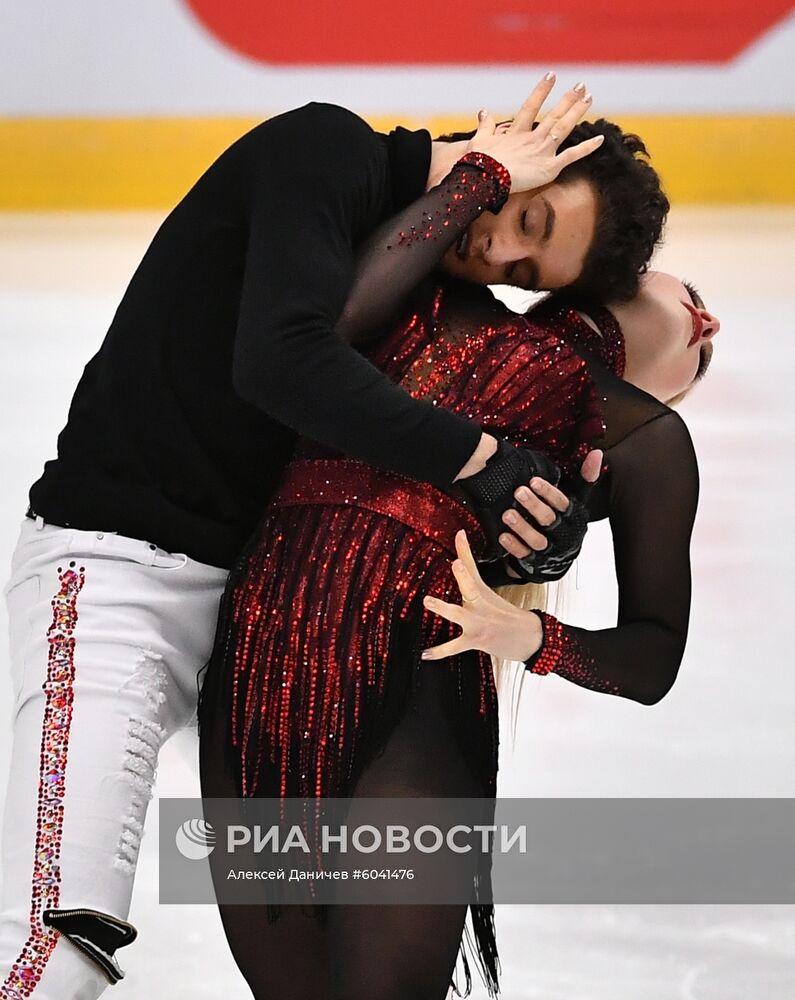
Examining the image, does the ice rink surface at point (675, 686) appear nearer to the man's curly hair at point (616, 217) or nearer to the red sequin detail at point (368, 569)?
the red sequin detail at point (368, 569)

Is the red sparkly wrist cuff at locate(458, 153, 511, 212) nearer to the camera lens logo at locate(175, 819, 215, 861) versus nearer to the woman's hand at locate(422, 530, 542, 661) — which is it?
the woman's hand at locate(422, 530, 542, 661)

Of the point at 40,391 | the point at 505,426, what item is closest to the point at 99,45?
the point at 40,391

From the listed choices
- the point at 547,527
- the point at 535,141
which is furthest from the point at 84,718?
the point at 535,141

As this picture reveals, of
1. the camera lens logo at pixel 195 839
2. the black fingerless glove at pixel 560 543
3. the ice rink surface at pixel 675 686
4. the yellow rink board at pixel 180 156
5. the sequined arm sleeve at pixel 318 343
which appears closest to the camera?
the sequined arm sleeve at pixel 318 343

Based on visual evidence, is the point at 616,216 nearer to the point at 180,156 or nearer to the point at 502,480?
Answer: the point at 502,480

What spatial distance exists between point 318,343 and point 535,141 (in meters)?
0.39

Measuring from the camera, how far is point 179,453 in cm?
154

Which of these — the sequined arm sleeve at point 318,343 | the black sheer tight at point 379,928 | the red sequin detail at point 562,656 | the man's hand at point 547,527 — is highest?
the sequined arm sleeve at point 318,343

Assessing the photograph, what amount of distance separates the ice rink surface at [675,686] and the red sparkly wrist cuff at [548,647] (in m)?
0.44

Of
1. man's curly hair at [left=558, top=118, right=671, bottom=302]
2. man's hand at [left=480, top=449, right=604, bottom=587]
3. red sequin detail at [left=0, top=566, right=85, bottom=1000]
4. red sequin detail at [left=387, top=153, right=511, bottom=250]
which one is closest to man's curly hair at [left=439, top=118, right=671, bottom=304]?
man's curly hair at [left=558, top=118, right=671, bottom=302]

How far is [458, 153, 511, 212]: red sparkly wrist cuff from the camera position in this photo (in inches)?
58.9

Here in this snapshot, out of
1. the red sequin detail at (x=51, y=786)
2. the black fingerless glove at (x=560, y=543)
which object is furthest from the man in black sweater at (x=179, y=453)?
the black fingerless glove at (x=560, y=543)

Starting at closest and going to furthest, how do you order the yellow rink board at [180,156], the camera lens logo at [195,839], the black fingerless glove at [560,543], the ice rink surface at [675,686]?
1. the black fingerless glove at [560,543]
2. the camera lens logo at [195,839]
3. the ice rink surface at [675,686]
4. the yellow rink board at [180,156]

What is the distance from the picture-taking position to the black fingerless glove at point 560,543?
1435 millimetres
